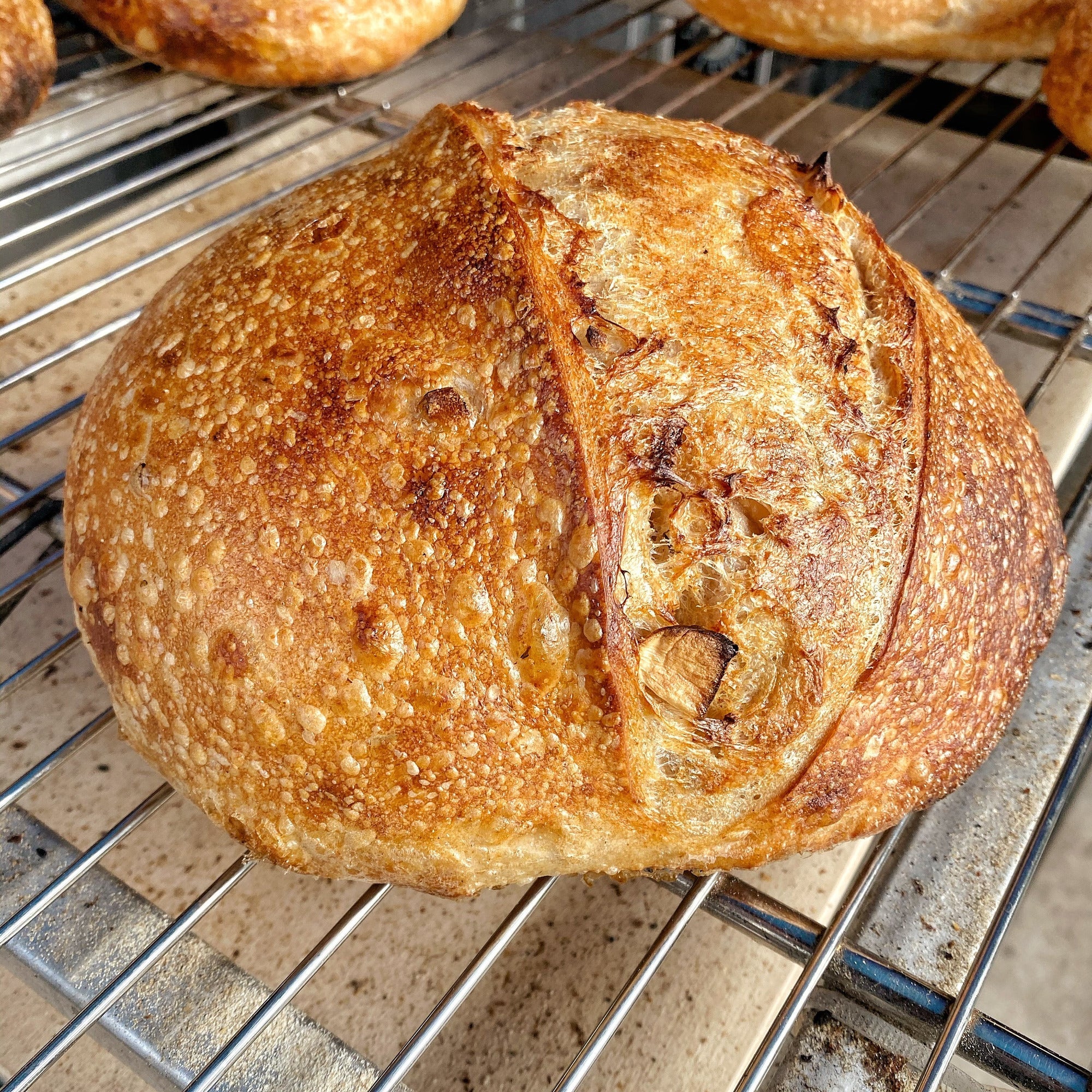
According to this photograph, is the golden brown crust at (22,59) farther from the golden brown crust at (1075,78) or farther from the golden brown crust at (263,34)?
the golden brown crust at (1075,78)

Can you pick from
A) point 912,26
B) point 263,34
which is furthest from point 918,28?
point 263,34

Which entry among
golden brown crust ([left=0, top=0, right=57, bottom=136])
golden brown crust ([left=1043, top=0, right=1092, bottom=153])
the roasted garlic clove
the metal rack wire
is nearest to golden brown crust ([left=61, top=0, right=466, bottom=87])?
the metal rack wire

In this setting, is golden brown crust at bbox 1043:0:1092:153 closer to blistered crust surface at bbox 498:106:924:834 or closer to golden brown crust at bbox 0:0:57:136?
blistered crust surface at bbox 498:106:924:834

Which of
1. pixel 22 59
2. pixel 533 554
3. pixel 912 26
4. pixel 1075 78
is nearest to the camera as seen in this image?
pixel 533 554

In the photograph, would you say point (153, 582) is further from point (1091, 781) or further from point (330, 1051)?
point (1091, 781)

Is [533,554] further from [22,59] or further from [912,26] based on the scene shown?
[912,26]

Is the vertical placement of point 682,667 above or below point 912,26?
below

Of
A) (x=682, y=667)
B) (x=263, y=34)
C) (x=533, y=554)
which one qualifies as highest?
(x=263, y=34)
